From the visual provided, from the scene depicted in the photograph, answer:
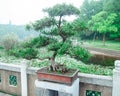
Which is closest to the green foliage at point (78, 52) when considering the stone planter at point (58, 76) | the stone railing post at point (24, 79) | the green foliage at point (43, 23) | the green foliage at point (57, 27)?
the green foliage at point (57, 27)

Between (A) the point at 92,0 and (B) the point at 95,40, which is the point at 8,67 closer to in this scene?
(B) the point at 95,40

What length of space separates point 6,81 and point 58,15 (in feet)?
11.0

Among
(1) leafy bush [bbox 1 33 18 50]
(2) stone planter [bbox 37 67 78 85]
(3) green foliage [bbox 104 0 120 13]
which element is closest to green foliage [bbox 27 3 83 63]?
(2) stone planter [bbox 37 67 78 85]

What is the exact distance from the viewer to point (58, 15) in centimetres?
519

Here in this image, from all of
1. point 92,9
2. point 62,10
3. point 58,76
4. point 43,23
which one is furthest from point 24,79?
point 92,9

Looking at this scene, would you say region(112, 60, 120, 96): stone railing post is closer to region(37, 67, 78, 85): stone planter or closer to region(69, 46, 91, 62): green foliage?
region(69, 46, 91, 62): green foliage

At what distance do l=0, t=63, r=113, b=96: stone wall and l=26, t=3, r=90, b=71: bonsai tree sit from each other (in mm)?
799

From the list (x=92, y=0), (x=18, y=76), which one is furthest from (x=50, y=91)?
(x=92, y=0)

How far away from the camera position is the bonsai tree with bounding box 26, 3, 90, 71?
5.08 m

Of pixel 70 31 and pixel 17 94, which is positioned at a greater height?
pixel 70 31

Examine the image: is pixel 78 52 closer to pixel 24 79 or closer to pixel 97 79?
pixel 97 79

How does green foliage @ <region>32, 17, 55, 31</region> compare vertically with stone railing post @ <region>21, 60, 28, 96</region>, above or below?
above

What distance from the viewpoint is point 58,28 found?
536 centimetres

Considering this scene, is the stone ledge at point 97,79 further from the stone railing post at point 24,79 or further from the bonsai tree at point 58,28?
the stone railing post at point 24,79
